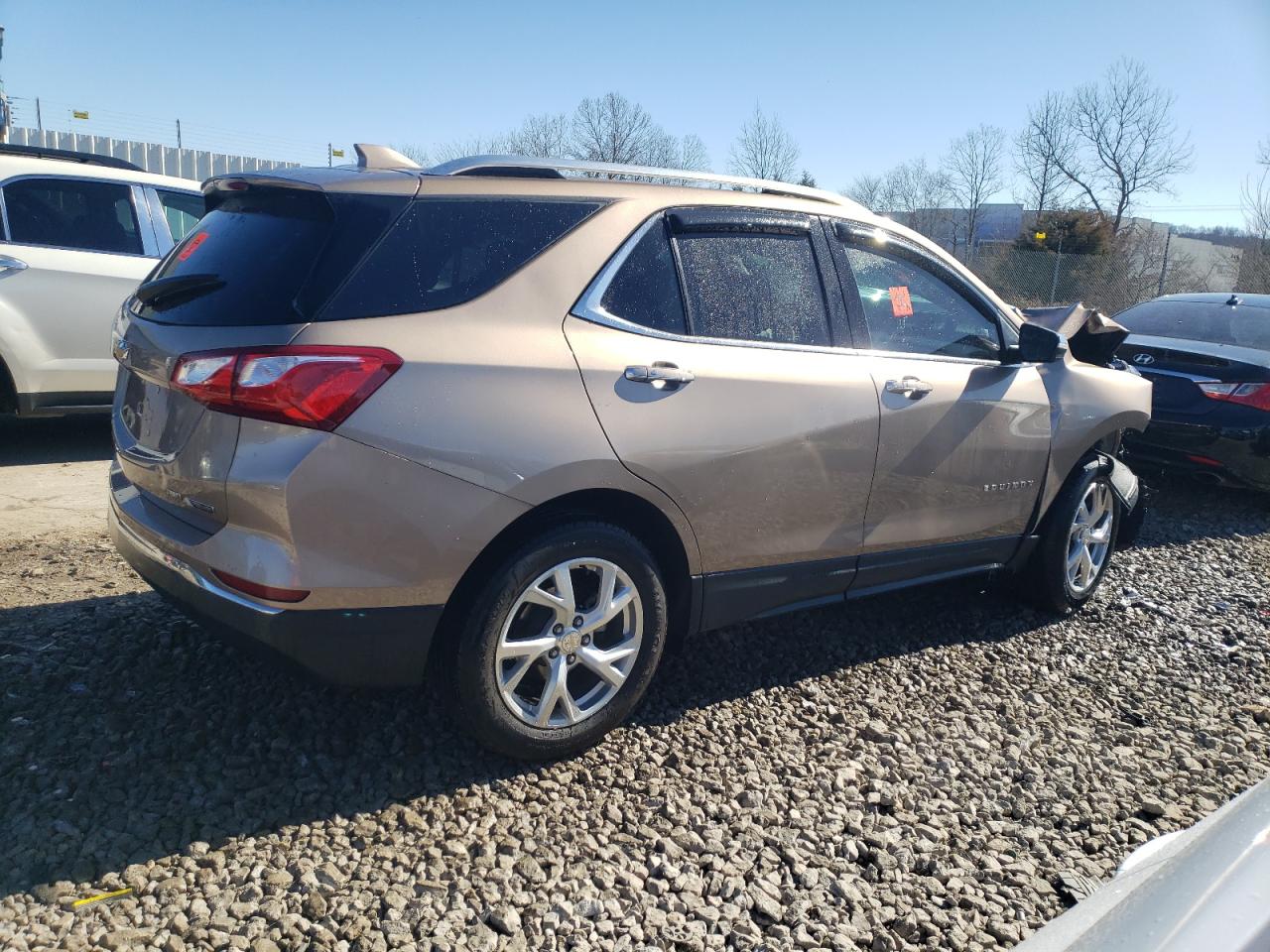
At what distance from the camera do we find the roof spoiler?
3.26 m

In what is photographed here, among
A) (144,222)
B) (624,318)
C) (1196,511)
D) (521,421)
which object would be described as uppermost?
(144,222)

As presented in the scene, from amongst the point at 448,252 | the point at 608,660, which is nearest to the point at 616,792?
the point at 608,660

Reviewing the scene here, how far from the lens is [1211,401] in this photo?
6883 millimetres

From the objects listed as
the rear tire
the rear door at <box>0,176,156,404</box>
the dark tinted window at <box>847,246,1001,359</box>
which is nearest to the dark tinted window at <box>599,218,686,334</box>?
the dark tinted window at <box>847,246,1001,359</box>

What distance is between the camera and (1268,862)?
1439mm

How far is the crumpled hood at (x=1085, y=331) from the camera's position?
4.89 meters

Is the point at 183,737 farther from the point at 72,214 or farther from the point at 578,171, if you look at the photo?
the point at 72,214

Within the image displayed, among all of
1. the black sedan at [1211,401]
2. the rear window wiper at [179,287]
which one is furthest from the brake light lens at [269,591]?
the black sedan at [1211,401]

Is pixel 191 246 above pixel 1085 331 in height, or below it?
above

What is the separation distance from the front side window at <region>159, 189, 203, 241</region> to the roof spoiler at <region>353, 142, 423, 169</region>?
13.5 feet

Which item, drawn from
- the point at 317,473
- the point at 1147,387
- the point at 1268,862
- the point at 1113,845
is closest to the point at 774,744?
the point at 1113,845

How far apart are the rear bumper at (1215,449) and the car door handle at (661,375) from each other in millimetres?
5248

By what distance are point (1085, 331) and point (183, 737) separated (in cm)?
441

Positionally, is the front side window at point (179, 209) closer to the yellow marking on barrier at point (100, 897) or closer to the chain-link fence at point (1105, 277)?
the yellow marking on barrier at point (100, 897)
